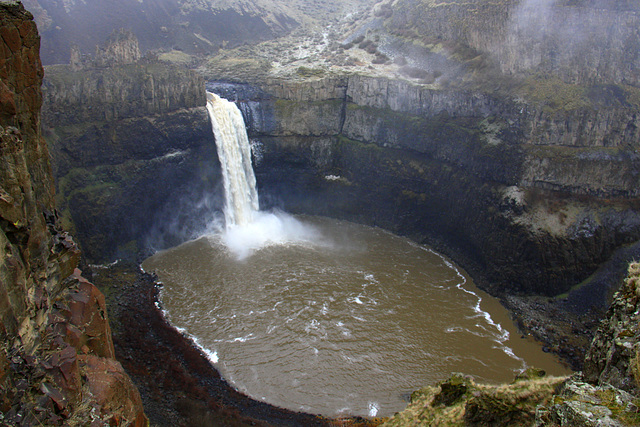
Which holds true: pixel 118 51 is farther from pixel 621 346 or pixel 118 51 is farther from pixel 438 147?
pixel 621 346

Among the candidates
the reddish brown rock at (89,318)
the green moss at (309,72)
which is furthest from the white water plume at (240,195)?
the reddish brown rock at (89,318)

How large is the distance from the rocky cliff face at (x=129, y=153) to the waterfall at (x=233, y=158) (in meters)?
0.96

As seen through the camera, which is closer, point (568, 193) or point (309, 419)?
point (309, 419)

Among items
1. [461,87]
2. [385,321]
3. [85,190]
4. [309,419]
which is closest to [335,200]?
[461,87]

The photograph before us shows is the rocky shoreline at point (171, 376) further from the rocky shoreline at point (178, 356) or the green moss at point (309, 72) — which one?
the green moss at point (309, 72)

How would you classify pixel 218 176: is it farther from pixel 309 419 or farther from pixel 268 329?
pixel 309 419

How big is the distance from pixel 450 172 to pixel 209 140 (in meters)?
20.5

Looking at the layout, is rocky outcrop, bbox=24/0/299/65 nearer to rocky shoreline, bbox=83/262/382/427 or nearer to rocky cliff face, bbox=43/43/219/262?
rocky cliff face, bbox=43/43/219/262

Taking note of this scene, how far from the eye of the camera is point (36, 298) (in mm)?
12062

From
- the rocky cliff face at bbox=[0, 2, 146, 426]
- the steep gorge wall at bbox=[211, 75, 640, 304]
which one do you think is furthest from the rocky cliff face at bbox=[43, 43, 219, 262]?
the rocky cliff face at bbox=[0, 2, 146, 426]

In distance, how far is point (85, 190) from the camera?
32281 mm

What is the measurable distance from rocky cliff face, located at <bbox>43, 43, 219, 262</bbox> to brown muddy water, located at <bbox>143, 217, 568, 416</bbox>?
123 inches

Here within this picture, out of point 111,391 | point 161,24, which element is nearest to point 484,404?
point 111,391

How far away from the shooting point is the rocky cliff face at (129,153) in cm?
3189
